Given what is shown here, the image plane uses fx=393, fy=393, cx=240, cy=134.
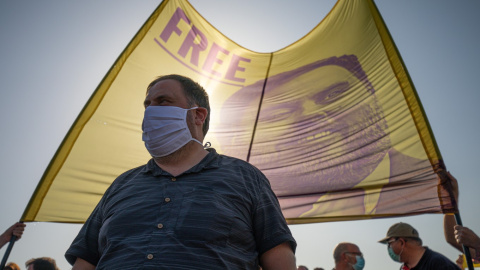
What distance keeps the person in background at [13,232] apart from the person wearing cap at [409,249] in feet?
13.4

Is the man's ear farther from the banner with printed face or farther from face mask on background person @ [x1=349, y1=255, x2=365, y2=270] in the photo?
face mask on background person @ [x1=349, y1=255, x2=365, y2=270]

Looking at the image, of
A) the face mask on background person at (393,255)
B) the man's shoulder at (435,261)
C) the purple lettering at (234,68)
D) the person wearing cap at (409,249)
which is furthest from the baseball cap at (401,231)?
the purple lettering at (234,68)

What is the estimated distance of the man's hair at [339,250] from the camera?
5.79 m

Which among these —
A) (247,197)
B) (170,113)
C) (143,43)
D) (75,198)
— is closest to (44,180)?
(75,198)

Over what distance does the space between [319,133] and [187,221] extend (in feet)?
9.64

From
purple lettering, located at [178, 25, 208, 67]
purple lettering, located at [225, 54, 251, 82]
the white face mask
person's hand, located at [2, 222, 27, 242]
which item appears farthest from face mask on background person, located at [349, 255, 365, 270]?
the white face mask

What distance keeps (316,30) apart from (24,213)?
3.98 meters

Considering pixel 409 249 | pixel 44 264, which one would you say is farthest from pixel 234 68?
pixel 44 264

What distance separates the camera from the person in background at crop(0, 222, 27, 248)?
402 centimetres

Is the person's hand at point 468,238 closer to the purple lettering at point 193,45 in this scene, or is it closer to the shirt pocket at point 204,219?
the shirt pocket at point 204,219

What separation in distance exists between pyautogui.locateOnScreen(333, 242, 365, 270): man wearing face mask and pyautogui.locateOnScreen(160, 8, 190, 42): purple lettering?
3856 millimetres

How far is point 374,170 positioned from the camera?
3611 mm

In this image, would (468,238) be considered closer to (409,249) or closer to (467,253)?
(467,253)

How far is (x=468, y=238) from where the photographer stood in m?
2.97
